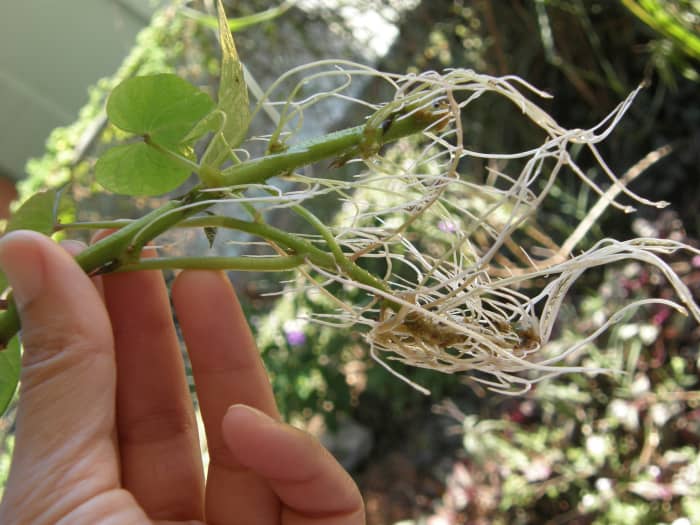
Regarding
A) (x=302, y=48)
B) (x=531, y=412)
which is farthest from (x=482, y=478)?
(x=302, y=48)

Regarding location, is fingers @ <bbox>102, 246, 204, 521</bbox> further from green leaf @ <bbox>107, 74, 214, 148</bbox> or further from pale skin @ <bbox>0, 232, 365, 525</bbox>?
green leaf @ <bbox>107, 74, 214, 148</bbox>

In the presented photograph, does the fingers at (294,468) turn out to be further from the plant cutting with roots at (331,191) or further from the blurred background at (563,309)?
the blurred background at (563,309)

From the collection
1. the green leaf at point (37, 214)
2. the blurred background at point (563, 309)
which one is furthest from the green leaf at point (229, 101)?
the blurred background at point (563, 309)

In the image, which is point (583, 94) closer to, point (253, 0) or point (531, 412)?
point (531, 412)

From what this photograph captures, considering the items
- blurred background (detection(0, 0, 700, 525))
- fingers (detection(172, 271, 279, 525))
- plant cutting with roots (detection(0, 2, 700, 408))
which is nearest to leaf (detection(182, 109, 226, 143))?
plant cutting with roots (detection(0, 2, 700, 408))

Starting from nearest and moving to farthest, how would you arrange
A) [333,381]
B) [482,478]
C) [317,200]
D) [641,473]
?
[641,473] < [482,478] < [333,381] < [317,200]

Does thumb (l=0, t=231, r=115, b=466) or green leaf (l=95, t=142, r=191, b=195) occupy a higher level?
green leaf (l=95, t=142, r=191, b=195)
